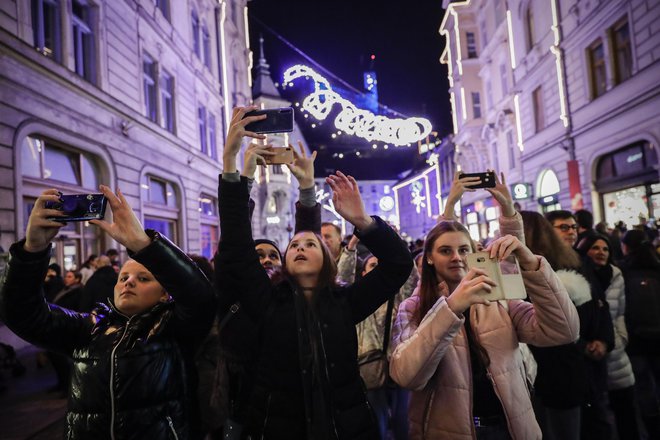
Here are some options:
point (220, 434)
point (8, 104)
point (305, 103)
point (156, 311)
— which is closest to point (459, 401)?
point (156, 311)

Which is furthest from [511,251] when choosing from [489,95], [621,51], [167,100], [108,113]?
[489,95]

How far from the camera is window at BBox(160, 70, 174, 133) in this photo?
47.9ft

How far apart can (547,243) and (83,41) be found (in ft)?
38.4

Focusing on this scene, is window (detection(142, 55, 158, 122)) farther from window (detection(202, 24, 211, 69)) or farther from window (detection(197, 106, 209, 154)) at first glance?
window (detection(202, 24, 211, 69))

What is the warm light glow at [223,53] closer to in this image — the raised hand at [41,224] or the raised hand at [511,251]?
the raised hand at [41,224]

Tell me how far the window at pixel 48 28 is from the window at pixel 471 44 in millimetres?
23766

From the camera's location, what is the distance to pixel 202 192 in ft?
58.4

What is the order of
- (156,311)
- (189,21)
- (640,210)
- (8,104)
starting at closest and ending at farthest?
(156,311) → (8,104) → (640,210) → (189,21)

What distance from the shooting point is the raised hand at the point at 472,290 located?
1837 millimetres

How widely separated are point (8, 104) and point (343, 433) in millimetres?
8573

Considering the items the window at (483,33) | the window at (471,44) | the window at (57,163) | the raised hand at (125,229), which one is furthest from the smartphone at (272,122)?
the window at (471,44)

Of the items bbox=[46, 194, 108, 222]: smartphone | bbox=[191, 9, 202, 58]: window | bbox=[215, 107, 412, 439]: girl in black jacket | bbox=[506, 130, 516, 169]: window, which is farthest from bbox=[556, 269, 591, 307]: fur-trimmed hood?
bbox=[506, 130, 516, 169]: window

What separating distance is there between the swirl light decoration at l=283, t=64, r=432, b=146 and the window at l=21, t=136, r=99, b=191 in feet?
18.5

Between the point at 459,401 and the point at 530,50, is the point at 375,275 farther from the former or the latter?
the point at 530,50
